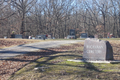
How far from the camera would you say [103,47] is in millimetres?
7949

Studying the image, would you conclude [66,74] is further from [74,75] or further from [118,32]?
[118,32]

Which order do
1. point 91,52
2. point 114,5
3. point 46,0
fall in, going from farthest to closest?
1. point 46,0
2. point 114,5
3. point 91,52

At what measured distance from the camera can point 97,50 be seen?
809 cm

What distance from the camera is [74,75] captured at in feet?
18.2

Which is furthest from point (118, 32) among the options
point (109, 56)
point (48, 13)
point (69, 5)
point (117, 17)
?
point (109, 56)

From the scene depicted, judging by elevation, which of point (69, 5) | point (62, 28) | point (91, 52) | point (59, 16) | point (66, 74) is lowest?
point (66, 74)

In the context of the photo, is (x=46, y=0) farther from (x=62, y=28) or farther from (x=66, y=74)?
(x=66, y=74)

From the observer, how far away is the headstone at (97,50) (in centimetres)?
793

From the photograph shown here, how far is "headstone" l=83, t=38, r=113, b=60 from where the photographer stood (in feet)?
26.0

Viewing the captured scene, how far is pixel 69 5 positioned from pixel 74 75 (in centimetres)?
5075

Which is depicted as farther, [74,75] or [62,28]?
[62,28]

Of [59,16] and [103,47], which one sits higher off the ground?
[59,16]

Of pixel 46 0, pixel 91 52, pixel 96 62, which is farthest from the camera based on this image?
pixel 46 0

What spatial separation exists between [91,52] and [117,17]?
160 feet
